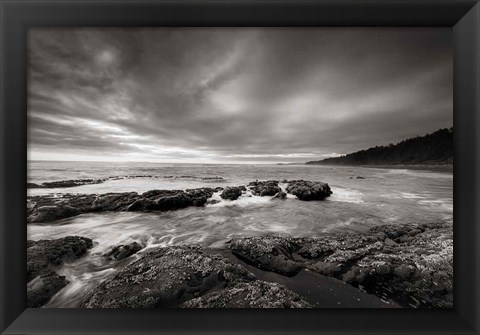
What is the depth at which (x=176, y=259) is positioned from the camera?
164 centimetres

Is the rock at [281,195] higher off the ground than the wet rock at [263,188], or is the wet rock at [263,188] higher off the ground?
the wet rock at [263,188]

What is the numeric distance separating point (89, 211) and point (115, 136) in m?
1.12

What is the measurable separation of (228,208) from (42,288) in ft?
6.37

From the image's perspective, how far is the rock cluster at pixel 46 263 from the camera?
143cm

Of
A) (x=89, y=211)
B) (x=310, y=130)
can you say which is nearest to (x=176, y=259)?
(x=89, y=211)

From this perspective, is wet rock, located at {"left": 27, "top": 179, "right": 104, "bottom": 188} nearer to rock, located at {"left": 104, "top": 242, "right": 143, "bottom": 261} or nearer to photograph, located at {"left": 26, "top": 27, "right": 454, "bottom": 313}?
photograph, located at {"left": 26, "top": 27, "right": 454, "bottom": 313}

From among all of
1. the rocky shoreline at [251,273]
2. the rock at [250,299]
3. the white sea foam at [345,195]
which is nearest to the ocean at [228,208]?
the white sea foam at [345,195]

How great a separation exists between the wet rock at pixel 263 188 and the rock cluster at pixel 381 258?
0.78 metres

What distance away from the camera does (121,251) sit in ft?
5.67

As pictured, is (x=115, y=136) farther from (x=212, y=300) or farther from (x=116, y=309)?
(x=212, y=300)
